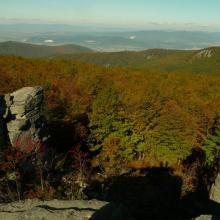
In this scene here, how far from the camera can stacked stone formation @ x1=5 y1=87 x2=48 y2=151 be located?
1767 inches

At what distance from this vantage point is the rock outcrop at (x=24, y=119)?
44.8 metres

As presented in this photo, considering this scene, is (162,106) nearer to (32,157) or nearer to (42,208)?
(32,157)

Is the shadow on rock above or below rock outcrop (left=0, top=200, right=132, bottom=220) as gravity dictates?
below

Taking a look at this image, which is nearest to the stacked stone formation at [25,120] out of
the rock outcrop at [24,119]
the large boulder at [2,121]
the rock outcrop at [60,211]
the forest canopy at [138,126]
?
the rock outcrop at [24,119]

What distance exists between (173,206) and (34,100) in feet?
70.6

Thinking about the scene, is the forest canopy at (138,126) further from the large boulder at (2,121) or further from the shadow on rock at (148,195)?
the large boulder at (2,121)

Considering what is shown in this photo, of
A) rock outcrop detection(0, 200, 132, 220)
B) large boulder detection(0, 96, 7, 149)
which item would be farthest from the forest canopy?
rock outcrop detection(0, 200, 132, 220)

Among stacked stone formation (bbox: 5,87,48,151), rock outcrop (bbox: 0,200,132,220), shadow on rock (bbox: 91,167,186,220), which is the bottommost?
shadow on rock (bbox: 91,167,186,220)

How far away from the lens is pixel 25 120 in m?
46.2

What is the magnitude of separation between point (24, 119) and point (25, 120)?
0.25 meters

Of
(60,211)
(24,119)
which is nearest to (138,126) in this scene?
(24,119)

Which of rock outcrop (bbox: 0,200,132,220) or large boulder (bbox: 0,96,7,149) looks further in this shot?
large boulder (bbox: 0,96,7,149)

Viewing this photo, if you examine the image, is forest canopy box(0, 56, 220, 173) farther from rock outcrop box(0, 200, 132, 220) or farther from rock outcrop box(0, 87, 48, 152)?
rock outcrop box(0, 200, 132, 220)

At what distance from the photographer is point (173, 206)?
1604 inches
